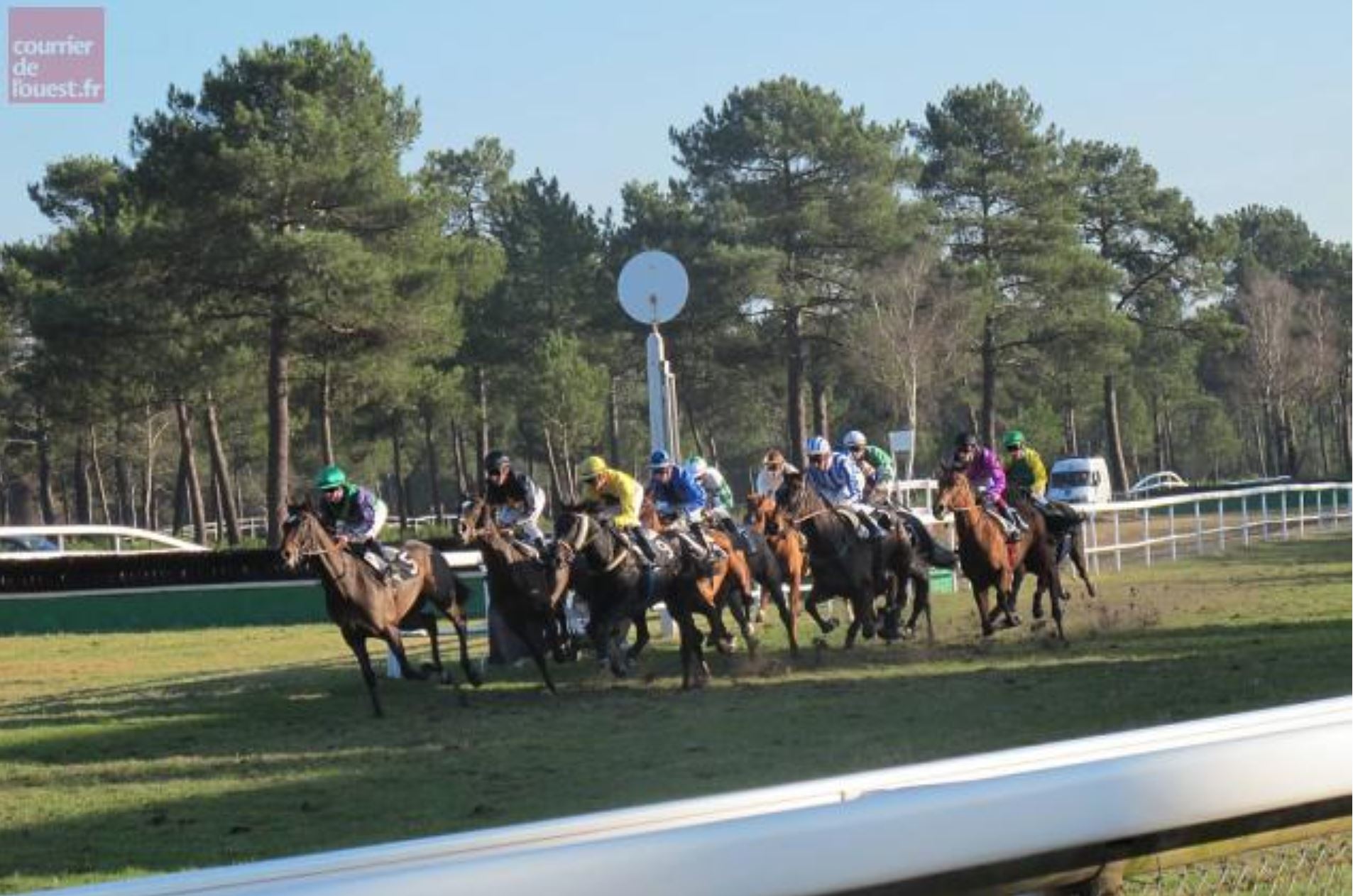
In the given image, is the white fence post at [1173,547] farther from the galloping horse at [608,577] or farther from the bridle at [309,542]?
the bridle at [309,542]

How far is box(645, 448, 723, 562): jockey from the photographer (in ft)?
43.9

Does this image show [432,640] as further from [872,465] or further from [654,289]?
[872,465]

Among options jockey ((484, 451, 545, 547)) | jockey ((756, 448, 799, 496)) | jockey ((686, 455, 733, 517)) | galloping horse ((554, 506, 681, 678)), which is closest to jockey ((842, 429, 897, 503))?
jockey ((756, 448, 799, 496))

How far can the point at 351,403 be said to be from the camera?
3653 centimetres

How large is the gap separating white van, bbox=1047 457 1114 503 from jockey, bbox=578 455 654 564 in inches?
1188

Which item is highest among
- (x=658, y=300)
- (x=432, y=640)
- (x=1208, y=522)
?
(x=658, y=300)

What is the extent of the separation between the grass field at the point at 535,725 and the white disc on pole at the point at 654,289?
2.98m

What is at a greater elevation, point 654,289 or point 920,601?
point 654,289

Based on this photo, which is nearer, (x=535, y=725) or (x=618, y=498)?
(x=535, y=725)

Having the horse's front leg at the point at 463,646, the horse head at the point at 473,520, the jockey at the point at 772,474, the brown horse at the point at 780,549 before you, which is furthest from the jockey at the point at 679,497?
the horse's front leg at the point at 463,646

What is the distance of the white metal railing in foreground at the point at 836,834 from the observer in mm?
1645

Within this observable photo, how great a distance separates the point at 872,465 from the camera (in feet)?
52.3

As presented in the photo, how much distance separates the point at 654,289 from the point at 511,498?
3788mm

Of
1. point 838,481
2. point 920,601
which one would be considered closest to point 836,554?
point 838,481
